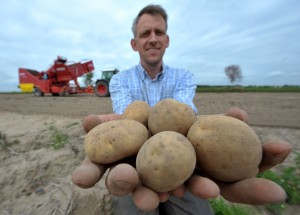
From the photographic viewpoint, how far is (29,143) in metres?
4.42

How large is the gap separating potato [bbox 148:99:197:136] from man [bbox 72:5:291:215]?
0.97ft

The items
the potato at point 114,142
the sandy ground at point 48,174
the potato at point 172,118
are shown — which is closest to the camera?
the potato at point 114,142

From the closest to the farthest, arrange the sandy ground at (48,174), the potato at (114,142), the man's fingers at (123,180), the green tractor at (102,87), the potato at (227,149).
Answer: the man's fingers at (123,180) < the potato at (227,149) < the potato at (114,142) < the sandy ground at (48,174) < the green tractor at (102,87)

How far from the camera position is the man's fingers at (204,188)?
3.61 ft

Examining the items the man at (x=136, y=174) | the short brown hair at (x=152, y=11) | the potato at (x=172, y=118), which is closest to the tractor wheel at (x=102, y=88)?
the man at (x=136, y=174)

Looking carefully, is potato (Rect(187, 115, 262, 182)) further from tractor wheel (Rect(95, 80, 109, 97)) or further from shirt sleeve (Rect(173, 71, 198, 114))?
tractor wheel (Rect(95, 80, 109, 97))

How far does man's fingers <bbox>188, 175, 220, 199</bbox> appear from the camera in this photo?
110cm

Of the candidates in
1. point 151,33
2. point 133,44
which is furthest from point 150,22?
point 133,44

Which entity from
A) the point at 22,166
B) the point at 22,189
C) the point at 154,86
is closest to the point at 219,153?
the point at 154,86

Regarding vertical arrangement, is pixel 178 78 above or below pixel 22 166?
above

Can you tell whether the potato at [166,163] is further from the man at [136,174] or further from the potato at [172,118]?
the potato at [172,118]

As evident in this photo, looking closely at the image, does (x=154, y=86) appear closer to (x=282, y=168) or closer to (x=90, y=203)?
(x=90, y=203)

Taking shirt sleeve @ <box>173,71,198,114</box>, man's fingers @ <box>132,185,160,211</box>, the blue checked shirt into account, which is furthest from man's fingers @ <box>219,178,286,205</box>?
the blue checked shirt

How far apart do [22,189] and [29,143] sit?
163cm
